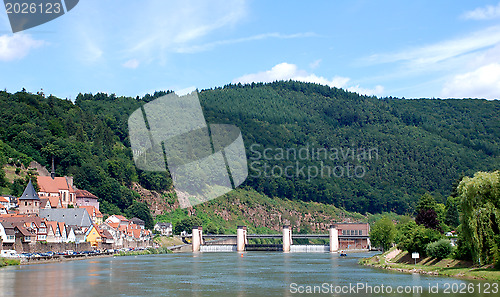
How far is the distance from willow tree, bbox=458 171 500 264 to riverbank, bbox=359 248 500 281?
1.04 meters

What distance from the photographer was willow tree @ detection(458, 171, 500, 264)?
4303 centimetres

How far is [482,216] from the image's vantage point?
143 feet

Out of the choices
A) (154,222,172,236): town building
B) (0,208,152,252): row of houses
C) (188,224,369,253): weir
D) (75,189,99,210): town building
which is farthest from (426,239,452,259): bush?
(154,222,172,236): town building

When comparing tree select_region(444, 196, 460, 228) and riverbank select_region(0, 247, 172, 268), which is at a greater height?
tree select_region(444, 196, 460, 228)

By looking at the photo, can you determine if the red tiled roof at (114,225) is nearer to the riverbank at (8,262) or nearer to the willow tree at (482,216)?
the riverbank at (8,262)

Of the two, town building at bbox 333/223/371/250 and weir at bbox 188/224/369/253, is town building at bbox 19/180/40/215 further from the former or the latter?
town building at bbox 333/223/371/250

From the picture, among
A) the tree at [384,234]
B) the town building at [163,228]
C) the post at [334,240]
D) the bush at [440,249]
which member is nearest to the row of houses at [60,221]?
the town building at [163,228]

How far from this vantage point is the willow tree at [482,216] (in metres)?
43.0

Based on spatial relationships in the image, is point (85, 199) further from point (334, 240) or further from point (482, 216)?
point (482, 216)

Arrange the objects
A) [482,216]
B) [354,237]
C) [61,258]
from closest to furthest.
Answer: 1. [482,216]
2. [61,258]
3. [354,237]

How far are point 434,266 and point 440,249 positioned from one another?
59.6 inches

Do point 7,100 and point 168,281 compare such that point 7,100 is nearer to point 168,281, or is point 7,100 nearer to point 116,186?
point 116,186

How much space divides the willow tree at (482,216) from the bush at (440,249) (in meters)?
6.62

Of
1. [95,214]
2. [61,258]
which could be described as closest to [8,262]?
[61,258]
